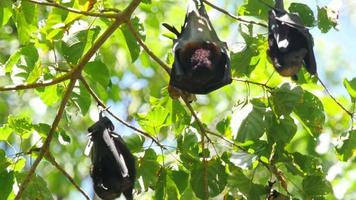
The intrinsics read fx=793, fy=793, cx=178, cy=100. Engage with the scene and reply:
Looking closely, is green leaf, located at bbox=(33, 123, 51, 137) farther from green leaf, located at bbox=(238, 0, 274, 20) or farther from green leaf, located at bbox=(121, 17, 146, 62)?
green leaf, located at bbox=(238, 0, 274, 20)

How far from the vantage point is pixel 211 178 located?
4.06m

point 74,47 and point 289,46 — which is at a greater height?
point 289,46

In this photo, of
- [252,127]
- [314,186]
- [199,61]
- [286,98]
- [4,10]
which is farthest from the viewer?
[4,10]

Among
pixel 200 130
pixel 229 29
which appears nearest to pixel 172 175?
pixel 200 130

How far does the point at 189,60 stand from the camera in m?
3.41

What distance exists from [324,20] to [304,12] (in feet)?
0.36

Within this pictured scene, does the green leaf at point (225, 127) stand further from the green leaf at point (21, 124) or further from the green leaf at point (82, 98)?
the green leaf at point (21, 124)

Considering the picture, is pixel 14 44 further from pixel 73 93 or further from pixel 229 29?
pixel 73 93

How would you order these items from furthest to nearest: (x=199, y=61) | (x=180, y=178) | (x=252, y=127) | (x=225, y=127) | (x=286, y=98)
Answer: (x=225, y=127) → (x=180, y=178) → (x=286, y=98) → (x=252, y=127) → (x=199, y=61)

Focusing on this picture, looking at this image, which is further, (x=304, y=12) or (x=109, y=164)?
(x=304, y=12)

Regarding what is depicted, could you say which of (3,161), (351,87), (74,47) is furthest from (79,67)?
(351,87)

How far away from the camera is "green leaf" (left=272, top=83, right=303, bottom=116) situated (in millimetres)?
3914

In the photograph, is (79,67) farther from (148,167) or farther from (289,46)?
(289,46)

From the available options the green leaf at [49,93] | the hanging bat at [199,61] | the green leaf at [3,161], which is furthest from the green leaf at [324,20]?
the green leaf at [3,161]
